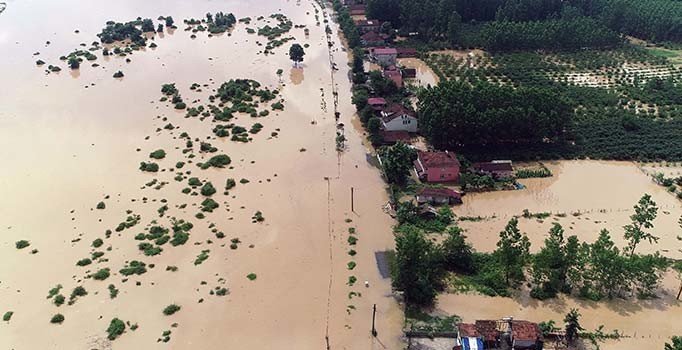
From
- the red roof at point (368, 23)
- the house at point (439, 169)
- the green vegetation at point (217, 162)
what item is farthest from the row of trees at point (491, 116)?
the red roof at point (368, 23)

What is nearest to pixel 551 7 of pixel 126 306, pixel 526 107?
pixel 526 107

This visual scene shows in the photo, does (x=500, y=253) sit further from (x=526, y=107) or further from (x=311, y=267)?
(x=526, y=107)

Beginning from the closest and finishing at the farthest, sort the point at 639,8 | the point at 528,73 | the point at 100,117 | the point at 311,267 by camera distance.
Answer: the point at 311,267, the point at 100,117, the point at 528,73, the point at 639,8

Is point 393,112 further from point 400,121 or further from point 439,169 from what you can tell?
point 439,169

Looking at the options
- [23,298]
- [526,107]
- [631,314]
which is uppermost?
[526,107]

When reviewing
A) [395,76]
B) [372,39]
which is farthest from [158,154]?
[372,39]

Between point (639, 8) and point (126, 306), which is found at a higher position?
point (639, 8)

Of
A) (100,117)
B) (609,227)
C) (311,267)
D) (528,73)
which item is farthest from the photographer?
(528,73)

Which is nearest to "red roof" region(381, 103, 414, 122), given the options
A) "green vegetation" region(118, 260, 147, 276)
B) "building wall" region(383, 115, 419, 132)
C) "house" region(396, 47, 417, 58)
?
"building wall" region(383, 115, 419, 132)
